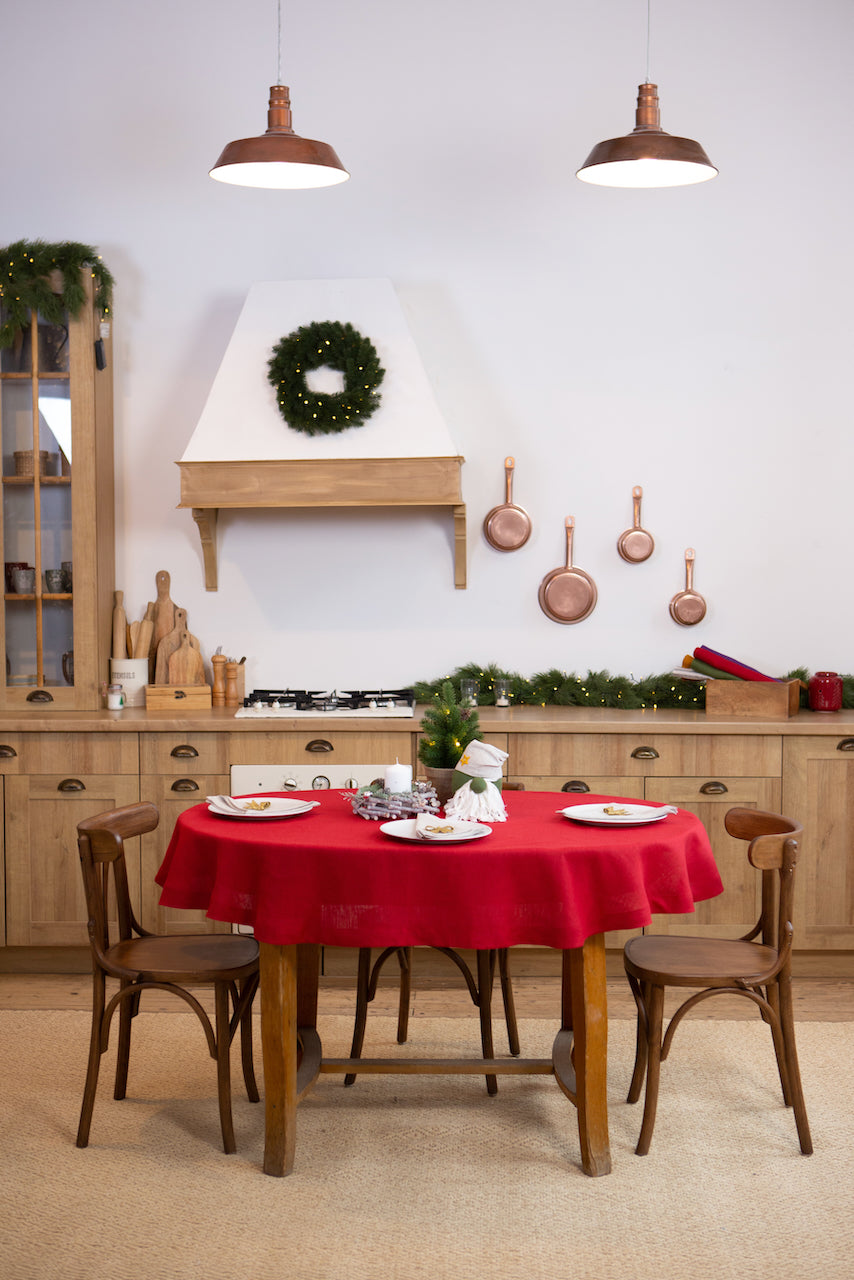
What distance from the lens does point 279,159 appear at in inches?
117

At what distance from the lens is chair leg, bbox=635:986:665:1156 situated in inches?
107

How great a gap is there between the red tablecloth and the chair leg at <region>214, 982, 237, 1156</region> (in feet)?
0.82

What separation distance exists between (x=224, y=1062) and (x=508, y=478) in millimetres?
2633

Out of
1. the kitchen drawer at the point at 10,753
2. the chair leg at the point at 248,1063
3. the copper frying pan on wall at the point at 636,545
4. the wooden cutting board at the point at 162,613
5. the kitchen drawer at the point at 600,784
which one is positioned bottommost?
the chair leg at the point at 248,1063

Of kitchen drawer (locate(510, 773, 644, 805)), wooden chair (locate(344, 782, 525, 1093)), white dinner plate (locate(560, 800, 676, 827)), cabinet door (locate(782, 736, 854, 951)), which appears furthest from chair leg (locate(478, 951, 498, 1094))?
cabinet door (locate(782, 736, 854, 951))

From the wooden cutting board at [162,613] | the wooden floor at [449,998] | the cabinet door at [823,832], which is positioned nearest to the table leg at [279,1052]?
the wooden floor at [449,998]

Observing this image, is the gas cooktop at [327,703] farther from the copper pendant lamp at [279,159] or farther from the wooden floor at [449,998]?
the copper pendant lamp at [279,159]

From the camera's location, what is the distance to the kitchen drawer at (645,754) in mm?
4043

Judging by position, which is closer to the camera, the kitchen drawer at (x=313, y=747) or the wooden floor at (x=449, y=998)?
the wooden floor at (x=449, y=998)

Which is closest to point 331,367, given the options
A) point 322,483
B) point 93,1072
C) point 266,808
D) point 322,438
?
point 322,438

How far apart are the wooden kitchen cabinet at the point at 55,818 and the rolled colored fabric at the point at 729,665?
2119mm

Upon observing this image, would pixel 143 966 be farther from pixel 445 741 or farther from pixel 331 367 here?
pixel 331 367

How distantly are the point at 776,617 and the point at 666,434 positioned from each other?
855 mm

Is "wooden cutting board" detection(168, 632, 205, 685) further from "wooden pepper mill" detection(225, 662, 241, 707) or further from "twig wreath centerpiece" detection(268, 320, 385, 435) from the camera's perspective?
"twig wreath centerpiece" detection(268, 320, 385, 435)
